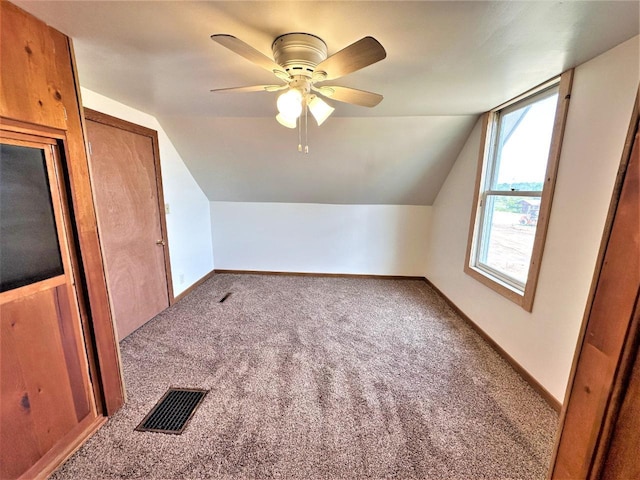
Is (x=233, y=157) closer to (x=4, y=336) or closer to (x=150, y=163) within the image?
(x=150, y=163)

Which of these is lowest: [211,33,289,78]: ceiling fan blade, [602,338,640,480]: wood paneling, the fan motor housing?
[602,338,640,480]: wood paneling

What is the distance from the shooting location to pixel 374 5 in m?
1.08

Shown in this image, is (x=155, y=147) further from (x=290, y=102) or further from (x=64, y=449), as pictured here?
(x=64, y=449)

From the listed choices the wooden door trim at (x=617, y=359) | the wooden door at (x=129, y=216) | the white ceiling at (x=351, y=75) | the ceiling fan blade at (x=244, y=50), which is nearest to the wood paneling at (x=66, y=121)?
the white ceiling at (x=351, y=75)

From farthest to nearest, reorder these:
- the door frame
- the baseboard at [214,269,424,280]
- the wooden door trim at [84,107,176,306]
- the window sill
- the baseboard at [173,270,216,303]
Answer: the baseboard at [214,269,424,280]
the baseboard at [173,270,216,303]
the wooden door trim at [84,107,176,306]
the window sill
the door frame

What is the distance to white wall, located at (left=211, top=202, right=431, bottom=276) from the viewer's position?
412cm

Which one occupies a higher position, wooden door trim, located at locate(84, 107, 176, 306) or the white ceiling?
the white ceiling

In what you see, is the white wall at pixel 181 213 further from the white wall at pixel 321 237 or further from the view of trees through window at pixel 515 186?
the view of trees through window at pixel 515 186

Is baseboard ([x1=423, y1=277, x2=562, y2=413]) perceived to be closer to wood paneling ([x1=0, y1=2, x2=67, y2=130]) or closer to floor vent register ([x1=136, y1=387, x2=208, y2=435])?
floor vent register ([x1=136, y1=387, x2=208, y2=435])

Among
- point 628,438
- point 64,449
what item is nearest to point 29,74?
point 64,449

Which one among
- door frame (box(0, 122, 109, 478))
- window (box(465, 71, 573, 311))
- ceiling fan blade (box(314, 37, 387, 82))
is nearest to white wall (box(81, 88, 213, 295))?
door frame (box(0, 122, 109, 478))

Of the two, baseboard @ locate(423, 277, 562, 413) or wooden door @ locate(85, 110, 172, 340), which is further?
wooden door @ locate(85, 110, 172, 340)

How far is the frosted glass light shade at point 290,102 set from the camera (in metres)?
1.36

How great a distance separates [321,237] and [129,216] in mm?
2488
